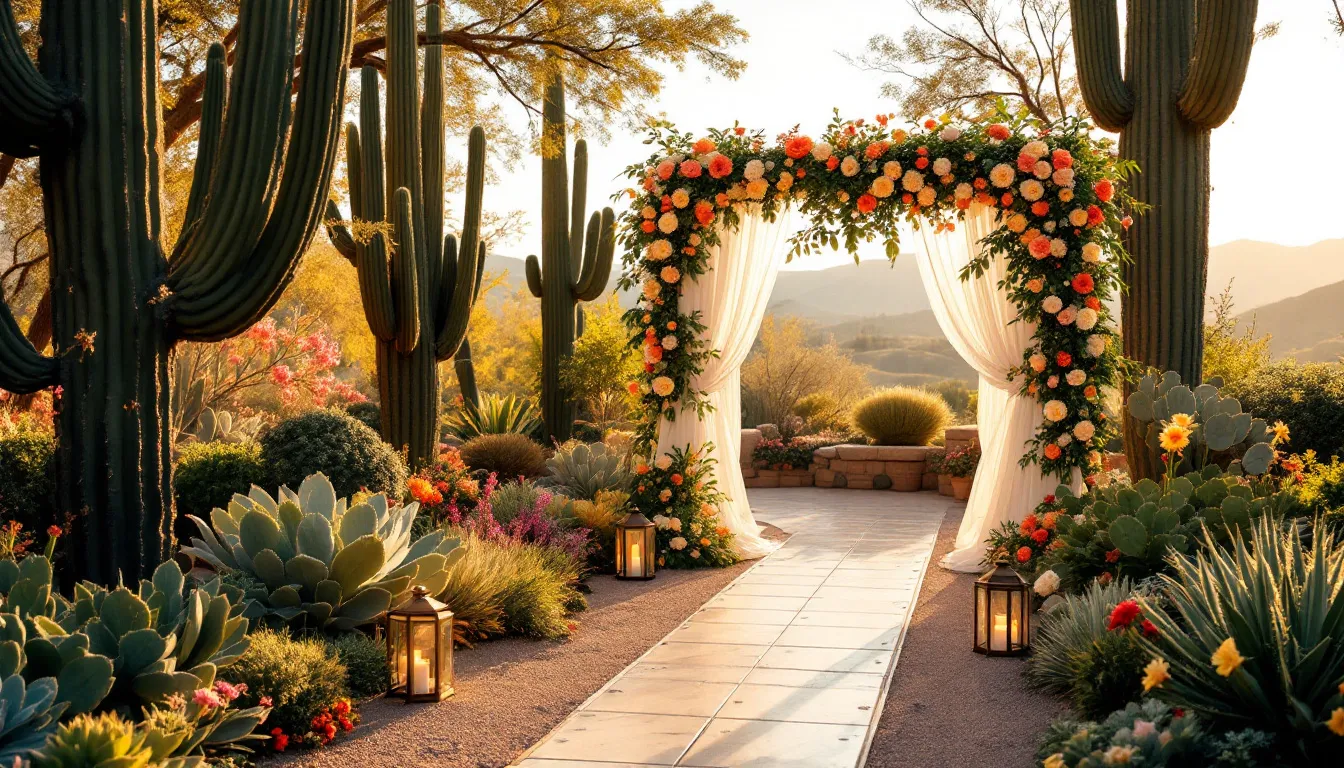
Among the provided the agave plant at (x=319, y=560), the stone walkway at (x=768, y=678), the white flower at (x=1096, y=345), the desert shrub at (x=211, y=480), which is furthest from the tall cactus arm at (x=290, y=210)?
the white flower at (x=1096, y=345)

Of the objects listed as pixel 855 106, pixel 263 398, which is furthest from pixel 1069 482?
pixel 263 398

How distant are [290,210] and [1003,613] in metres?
4.00

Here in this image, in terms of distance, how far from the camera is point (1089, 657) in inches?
161

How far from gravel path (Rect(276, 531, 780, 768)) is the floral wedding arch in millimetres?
2608

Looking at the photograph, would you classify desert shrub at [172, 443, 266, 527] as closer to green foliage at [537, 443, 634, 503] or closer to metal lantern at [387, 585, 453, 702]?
green foliage at [537, 443, 634, 503]

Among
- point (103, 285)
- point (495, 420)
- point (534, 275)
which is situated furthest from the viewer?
point (534, 275)

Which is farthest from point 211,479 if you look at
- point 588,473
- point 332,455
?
point 588,473

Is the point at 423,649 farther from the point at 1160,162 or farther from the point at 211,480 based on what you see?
the point at 1160,162

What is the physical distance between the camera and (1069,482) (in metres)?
7.60

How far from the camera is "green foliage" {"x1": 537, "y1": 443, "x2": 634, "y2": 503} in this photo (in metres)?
9.23

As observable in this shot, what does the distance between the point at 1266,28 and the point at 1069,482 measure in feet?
32.9

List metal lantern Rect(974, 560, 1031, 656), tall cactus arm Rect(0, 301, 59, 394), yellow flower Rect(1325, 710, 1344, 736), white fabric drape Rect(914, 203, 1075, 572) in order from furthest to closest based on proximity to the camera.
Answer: white fabric drape Rect(914, 203, 1075, 572)
metal lantern Rect(974, 560, 1031, 656)
tall cactus arm Rect(0, 301, 59, 394)
yellow flower Rect(1325, 710, 1344, 736)

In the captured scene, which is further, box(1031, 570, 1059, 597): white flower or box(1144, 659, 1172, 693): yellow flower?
box(1031, 570, 1059, 597): white flower

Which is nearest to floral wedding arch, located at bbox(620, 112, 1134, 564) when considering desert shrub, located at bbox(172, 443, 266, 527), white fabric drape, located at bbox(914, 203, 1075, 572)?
white fabric drape, located at bbox(914, 203, 1075, 572)
